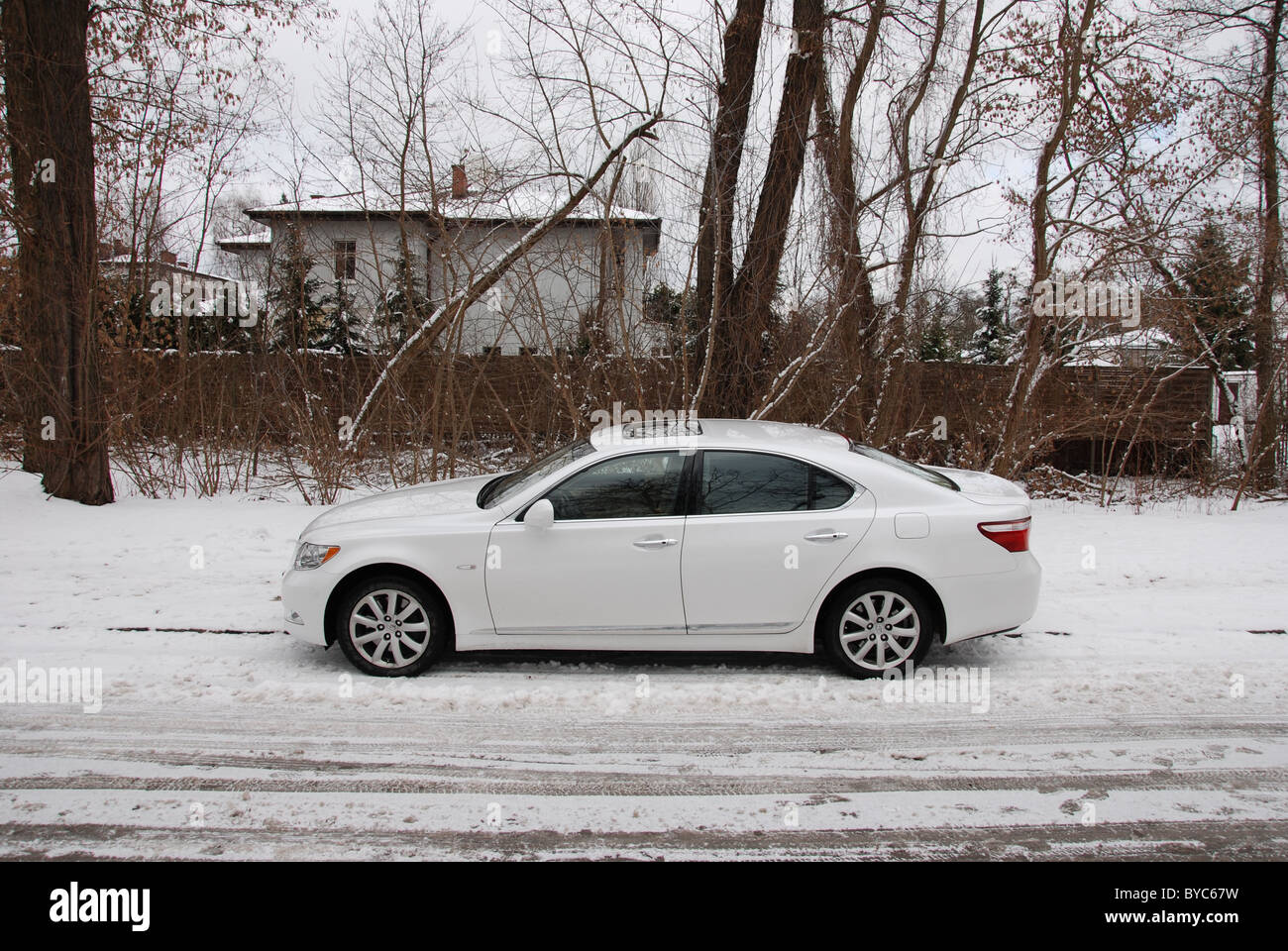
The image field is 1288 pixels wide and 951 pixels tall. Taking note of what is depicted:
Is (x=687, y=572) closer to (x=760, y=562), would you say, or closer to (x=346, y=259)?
(x=760, y=562)

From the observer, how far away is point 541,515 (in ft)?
17.0

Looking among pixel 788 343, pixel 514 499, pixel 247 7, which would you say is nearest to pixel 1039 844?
pixel 514 499

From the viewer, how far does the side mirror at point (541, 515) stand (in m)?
5.16

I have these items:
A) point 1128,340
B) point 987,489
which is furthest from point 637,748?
point 1128,340

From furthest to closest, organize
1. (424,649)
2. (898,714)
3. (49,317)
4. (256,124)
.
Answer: (256,124) → (49,317) → (424,649) → (898,714)

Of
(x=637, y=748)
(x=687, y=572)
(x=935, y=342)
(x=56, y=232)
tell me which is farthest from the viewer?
(x=935, y=342)

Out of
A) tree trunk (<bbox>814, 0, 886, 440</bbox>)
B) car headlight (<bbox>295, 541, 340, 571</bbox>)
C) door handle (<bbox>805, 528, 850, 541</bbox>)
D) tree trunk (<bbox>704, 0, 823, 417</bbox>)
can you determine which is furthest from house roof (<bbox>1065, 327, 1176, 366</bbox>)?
car headlight (<bbox>295, 541, 340, 571</bbox>)

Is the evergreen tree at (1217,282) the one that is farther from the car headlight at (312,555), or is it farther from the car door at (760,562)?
the car headlight at (312,555)

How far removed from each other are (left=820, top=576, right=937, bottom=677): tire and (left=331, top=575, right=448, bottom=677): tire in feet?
7.98

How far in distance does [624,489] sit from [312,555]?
2.00 metres

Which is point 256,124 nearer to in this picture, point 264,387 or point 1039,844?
point 264,387

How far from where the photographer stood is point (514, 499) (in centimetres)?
541

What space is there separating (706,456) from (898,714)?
190cm

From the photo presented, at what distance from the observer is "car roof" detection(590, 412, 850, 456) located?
18.0ft
